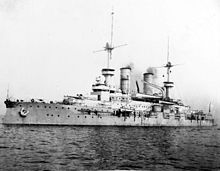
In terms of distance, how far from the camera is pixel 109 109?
36.4 meters

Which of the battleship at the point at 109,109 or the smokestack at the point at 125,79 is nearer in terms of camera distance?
the battleship at the point at 109,109

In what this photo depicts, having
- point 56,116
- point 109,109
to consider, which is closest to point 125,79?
point 109,109

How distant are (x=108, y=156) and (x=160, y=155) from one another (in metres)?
2.90

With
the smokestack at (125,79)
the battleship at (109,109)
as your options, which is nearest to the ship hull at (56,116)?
the battleship at (109,109)

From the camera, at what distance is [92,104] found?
3531 centimetres

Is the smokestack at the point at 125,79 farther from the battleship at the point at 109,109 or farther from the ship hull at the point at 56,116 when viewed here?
the ship hull at the point at 56,116

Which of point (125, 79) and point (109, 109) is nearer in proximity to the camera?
point (109, 109)

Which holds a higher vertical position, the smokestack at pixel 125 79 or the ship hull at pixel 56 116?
the smokestack at pixel 125 79

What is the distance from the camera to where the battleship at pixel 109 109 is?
105 feet

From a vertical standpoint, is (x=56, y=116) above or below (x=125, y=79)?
below

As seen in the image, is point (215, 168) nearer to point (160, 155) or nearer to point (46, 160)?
point (160, 155)

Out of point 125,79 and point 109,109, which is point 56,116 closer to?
point 109,109

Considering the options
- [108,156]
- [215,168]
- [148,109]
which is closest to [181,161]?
[215,168]

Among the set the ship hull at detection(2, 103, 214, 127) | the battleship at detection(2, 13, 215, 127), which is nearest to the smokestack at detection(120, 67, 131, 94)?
the battleship at detection(2, 13, 215, 127)
